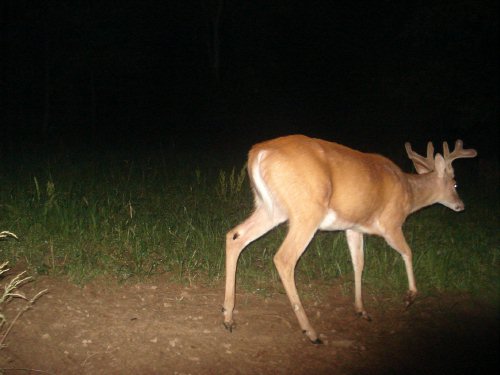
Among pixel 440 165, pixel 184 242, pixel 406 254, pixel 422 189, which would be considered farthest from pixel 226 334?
pixel 440 165

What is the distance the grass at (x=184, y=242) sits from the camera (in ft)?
16.3

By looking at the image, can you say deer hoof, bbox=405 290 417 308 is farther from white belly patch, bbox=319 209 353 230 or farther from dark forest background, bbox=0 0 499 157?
dark forest background, bbox=0 0 499 157

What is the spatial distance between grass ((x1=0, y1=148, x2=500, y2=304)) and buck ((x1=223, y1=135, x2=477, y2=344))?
650 mm

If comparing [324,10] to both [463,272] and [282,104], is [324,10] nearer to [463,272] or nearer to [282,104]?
[282,104]

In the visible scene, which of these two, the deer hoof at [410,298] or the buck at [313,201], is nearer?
the buck at [313,201]

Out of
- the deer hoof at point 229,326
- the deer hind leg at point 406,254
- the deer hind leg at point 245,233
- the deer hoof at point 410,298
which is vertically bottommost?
the deer hoof at point 410,298

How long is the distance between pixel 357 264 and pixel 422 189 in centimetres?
127

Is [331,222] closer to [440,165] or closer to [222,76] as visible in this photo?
[440,165]

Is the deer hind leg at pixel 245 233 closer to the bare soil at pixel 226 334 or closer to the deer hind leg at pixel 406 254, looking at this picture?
the bare soil at pixel 226 334

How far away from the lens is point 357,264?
15.9 feet

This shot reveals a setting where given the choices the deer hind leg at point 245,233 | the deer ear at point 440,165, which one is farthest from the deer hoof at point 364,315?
the deer ear at point 440,165

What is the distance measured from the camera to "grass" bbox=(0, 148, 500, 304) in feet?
16.3

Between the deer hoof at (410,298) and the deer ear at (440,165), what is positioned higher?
the deer ear at (440,165)

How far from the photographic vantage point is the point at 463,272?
5359mm
